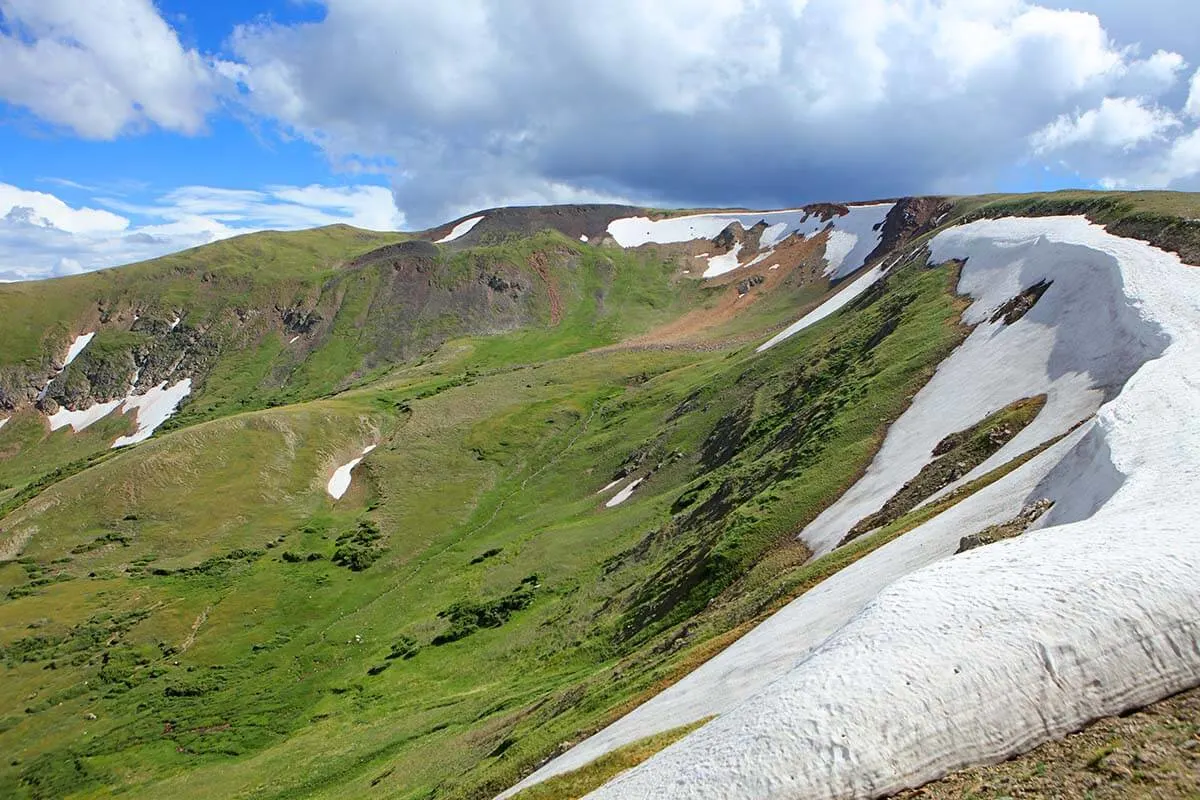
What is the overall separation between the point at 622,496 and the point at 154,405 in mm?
155474

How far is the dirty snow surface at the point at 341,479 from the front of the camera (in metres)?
104

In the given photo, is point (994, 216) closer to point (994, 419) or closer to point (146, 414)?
point (994, 419)

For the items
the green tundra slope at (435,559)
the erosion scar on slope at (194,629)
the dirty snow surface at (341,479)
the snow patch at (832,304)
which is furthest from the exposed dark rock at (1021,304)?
the dirty snow surface at (341,479)

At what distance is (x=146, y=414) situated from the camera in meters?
179

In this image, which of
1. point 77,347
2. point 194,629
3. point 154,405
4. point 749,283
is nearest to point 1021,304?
point 194,629

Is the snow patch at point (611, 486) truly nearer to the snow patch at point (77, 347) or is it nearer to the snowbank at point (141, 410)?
the snowbank at point (141, 410)

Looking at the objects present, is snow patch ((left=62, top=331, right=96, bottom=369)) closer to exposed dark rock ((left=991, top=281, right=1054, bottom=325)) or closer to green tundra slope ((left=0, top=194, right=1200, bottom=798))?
green tundra slope ((left=0, top=194, right=1200, bottom=798))

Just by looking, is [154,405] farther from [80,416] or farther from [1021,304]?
[1021,304]

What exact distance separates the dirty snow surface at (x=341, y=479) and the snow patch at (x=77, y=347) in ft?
417

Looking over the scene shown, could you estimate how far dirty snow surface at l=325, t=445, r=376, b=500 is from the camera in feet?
343

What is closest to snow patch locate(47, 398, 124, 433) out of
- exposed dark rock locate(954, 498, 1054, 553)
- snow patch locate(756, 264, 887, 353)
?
snow patch locate(756, 264, 887, 353)

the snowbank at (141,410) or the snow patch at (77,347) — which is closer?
the snowbank at (141,410)

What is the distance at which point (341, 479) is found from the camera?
107625mm

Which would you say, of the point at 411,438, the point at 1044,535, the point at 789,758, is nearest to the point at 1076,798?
the point at 789,758
